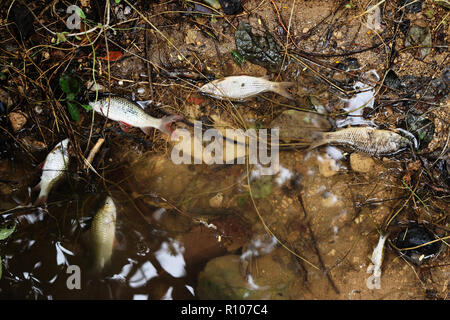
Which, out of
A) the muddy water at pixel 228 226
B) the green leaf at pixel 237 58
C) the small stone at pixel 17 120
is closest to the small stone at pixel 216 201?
the muddy water at pixel 228 226

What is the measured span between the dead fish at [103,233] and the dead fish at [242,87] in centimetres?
194

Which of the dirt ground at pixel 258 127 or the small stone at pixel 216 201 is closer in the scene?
the dirt ground at pixel 258 127

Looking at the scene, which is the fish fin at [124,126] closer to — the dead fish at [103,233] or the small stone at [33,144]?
the dead fish at [103,233]

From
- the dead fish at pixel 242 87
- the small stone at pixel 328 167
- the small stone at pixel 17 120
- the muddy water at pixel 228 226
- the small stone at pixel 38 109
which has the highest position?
the dead fish at pixel 242 87

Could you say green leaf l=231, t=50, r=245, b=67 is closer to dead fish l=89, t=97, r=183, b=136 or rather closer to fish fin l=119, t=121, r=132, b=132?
dead fish l=89, t=97, r=183, b=136

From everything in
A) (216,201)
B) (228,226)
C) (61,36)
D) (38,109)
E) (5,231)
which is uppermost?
(61,36)

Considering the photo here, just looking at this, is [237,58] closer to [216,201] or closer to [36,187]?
[216,201]

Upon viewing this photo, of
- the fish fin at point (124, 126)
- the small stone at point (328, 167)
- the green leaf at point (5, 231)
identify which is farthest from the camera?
the small stone at point (328, 167)

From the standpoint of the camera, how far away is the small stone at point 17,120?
12.0 ft

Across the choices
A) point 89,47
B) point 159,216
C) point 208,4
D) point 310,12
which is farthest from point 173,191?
point 310,12

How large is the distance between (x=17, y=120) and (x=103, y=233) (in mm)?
1857

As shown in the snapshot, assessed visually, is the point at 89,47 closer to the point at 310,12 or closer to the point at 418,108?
the point at 310,12

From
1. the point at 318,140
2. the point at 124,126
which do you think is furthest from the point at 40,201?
the point at 318,140

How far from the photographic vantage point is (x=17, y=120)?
3.66 metres
